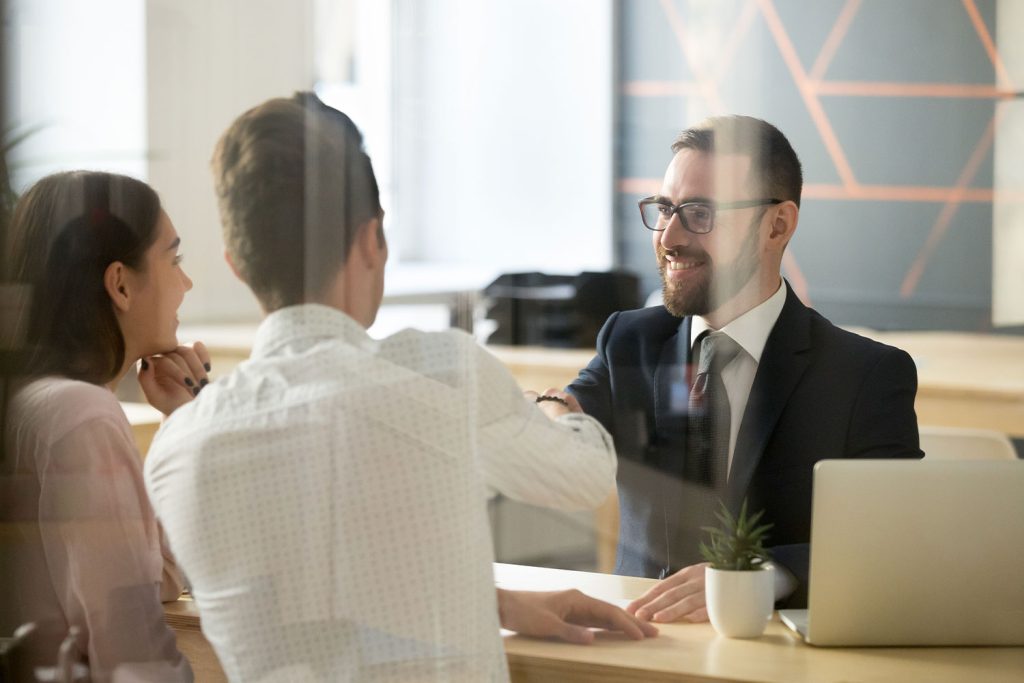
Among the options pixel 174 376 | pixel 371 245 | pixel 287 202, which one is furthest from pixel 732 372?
pixel 174 376

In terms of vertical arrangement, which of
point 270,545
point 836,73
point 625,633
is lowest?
point 625,633

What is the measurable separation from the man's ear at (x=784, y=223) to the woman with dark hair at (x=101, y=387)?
81 centimetres

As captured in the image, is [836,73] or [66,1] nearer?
[836,73]

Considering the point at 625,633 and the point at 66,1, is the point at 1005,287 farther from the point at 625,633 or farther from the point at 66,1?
the point at 66,1

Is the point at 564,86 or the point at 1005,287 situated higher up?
the point at 564,86

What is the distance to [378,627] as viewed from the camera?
4.96ft

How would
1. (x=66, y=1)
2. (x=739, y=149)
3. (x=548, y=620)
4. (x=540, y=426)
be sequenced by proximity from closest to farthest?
(x=540, y=426) < (x=548, y=620) < (x=739, y=149) < (x=66, y=1)

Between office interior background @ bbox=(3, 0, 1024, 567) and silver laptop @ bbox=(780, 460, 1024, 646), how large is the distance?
319 mm

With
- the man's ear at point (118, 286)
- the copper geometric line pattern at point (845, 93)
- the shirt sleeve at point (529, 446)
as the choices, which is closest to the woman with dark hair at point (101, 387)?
the man's ear at point (118, 286)

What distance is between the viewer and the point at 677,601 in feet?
5.44

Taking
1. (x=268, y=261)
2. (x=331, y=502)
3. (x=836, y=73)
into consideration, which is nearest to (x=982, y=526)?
(x=836, y=73)

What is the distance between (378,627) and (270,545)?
0.16 m

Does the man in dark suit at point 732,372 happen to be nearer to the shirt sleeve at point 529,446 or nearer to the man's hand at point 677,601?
the man's hand at point 677,601

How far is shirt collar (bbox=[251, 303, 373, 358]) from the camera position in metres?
1.50
